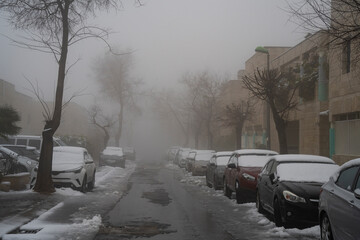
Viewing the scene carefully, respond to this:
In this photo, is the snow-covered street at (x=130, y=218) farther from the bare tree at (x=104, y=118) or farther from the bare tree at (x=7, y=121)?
the bare tree at (x=104, y=118)

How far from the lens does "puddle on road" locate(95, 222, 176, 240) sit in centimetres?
861

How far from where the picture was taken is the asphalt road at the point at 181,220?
8828 mm

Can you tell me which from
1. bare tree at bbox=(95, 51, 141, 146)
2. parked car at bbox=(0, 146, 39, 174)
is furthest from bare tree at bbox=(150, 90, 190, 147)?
parked car at bbox=(0, 146, 39, 174)

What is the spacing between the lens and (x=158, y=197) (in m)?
15.6

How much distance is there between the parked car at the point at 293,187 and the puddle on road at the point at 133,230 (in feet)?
7.89

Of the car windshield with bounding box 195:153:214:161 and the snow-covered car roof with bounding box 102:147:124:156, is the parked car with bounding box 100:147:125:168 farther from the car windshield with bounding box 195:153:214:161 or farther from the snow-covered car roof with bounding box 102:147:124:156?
the car windshield with bounding box 195:153:214:161

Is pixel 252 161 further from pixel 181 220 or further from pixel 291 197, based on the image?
pixel 291 197

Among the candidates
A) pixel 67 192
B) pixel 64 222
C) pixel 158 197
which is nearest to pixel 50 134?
pixel 67 192

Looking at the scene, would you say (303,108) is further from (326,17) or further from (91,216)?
(91,216)

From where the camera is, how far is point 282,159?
11.2 meters

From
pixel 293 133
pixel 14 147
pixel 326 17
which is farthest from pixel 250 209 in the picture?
pixel 293 133

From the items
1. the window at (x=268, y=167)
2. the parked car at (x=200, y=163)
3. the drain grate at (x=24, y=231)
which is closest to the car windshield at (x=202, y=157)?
the parked car at (x=200, y=163)

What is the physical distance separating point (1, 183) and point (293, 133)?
2457cm

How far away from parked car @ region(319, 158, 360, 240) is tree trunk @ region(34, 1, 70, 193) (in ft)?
32.9
